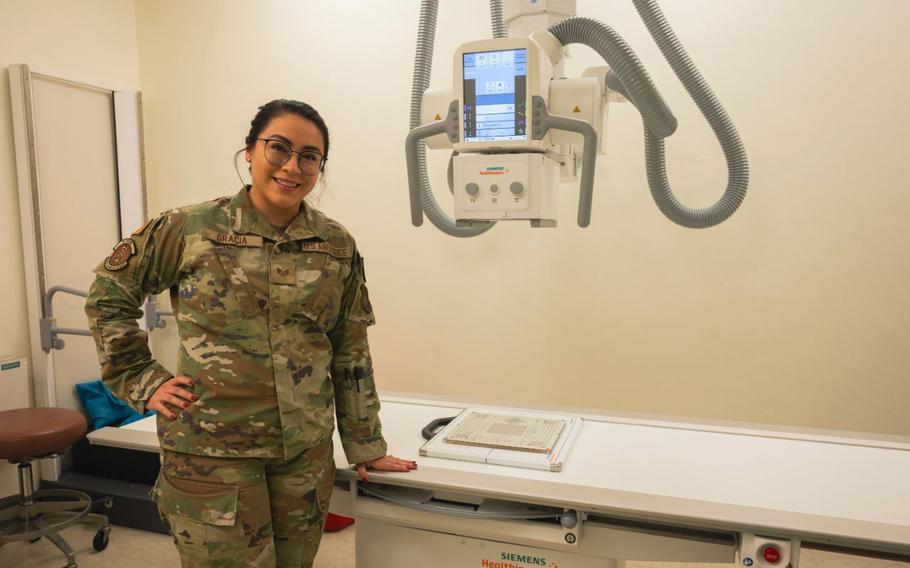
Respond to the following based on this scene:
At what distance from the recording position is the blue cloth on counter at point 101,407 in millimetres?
3129

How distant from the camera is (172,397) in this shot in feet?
4.38

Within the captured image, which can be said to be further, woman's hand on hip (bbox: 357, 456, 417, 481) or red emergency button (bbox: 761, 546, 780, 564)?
woman's hand on hip (bbox: 357, 456, 417, 481)

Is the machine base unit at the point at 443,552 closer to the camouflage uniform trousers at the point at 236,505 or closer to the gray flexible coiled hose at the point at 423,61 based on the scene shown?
the camouflage uniform trousers at the point at 236,505

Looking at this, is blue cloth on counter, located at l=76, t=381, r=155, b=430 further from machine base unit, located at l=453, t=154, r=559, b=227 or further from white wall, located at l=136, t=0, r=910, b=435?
machine base unit, located at l=453, t=154, r=559, b=227

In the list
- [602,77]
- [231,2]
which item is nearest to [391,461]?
[602,77]

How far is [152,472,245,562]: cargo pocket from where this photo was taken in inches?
51.9

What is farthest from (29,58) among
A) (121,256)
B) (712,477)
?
(712,477)

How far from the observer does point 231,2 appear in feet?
10.6

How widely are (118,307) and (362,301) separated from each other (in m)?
0.51

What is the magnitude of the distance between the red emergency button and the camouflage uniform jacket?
90cm

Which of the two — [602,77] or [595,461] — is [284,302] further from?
[602,77]

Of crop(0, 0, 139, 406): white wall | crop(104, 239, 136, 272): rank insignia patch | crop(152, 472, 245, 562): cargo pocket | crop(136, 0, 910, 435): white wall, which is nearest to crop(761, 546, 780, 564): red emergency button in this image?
crop(152, 472, 245, 562): cargo pocket

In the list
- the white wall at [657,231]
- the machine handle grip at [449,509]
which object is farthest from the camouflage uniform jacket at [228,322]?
the white wall at [657,231]

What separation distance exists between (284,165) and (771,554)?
3.97 ft
